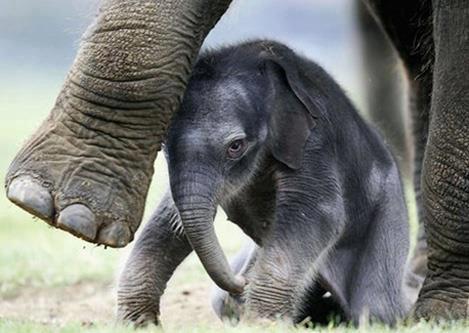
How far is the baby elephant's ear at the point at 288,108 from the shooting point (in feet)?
27.3

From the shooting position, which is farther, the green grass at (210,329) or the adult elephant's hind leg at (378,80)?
the adult elephant's hind leg at (378,80)


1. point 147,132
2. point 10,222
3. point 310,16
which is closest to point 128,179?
point 147,132

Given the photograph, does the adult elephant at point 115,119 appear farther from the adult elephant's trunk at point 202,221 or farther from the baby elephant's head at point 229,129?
the baby elephant's head at point 229,129

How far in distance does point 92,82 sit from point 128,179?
43 cm

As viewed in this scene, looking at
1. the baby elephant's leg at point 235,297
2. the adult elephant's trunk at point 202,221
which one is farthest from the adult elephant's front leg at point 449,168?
the adult elephant's trunk at point 202,221

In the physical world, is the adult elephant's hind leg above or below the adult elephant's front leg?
below

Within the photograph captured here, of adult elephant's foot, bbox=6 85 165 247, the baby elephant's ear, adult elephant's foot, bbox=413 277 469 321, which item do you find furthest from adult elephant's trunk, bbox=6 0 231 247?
adult elephant's foot, bbox=413 277 469 321

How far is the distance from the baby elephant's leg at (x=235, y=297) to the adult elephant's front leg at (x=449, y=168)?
2.83 ft

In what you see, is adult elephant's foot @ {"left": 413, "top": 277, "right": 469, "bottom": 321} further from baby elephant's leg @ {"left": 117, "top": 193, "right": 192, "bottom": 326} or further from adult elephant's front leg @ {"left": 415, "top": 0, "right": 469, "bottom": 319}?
baby elephant's leg @ {"left": 117, "top": 193, "right": 192, "bottom": 326}

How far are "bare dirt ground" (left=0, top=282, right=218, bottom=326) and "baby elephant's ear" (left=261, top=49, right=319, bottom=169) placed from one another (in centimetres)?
156

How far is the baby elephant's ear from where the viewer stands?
8.33 meters

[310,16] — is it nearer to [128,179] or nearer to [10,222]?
[10,222]

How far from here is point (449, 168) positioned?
825cm

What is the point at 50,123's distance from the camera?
789 cm
